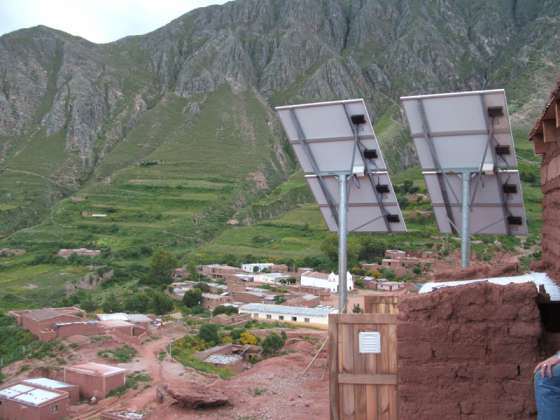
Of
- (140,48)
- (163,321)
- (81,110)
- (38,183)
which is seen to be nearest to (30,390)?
(163,321)

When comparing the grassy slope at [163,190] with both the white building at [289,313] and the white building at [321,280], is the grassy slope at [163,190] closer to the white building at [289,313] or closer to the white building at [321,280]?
the white building at [321,280]

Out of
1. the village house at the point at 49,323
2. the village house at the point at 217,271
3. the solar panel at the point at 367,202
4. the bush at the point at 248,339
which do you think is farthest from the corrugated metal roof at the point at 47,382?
the village house at the point at 217,271

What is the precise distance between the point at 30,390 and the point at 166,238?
34715 millimetres

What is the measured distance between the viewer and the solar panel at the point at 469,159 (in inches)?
289

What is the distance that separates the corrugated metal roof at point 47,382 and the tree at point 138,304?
43.9ft

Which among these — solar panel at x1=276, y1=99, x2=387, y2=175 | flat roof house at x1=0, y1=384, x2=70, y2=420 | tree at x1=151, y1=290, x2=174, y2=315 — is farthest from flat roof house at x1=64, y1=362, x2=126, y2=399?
solar panel at x1=276, y1=99, x2=387, y2=175

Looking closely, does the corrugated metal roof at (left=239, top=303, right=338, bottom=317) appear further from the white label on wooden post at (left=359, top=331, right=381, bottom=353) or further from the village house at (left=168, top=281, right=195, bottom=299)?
the white label on wooden post at (left=359, top=331, right=381, bottom=353)

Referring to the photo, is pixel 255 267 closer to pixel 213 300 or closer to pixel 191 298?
pixel 213 300

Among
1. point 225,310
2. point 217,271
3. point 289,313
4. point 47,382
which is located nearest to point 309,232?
point 217,271

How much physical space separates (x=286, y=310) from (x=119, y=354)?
402 inches

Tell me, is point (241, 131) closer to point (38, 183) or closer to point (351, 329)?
point (38, 183)

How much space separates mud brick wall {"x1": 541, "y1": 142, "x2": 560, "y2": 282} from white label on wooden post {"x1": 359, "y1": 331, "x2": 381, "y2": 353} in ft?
5.56

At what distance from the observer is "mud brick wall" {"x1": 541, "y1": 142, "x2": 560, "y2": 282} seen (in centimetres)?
549

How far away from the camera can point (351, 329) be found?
5176 millimetres
